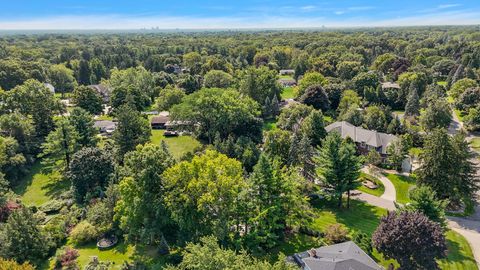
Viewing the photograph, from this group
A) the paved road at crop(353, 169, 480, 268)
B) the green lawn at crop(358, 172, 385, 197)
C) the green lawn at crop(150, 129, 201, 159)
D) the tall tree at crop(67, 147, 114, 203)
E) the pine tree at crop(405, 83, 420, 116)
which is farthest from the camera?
the pine tree at crop(405, 83, 420, 116)

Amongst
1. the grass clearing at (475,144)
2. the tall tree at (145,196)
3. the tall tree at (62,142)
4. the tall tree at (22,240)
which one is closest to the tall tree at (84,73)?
the tall tree at (62,142)

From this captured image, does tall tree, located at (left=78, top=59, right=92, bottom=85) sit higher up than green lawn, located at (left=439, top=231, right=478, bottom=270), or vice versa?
tall tree, located at (left=78, top=59, right=92, bottom=85)

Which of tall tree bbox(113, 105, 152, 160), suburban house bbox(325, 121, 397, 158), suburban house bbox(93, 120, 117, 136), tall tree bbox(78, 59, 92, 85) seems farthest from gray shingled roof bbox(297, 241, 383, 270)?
tall tree bbox(78, 59, 92, 85)

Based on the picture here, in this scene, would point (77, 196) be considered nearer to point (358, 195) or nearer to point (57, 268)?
point (57, 268)

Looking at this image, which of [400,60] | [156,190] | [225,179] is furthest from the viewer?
[400,60]

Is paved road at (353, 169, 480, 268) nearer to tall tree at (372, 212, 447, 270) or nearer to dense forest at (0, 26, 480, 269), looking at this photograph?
dense forest at (0, 26, 480, 269)

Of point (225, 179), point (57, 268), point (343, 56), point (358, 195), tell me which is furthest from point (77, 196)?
point (343, 56)
